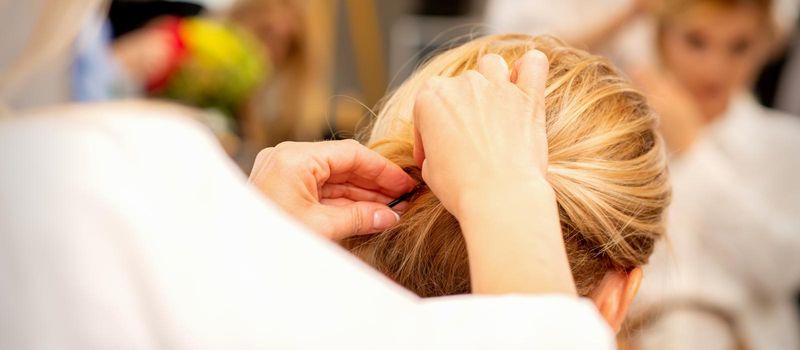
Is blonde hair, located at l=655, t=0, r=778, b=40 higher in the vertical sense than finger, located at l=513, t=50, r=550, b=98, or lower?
lower

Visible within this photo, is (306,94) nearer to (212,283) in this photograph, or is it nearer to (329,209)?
(329,209)

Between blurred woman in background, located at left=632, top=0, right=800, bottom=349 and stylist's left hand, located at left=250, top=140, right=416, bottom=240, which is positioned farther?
blurred woman in background, located at left=632, top=0, right=800, bottom=349

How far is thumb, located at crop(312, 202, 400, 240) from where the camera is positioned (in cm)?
68

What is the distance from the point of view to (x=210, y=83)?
1.74 meters

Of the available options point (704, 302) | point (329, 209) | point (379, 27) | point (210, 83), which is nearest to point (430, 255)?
point (329, 209)

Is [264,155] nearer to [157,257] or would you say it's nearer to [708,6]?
[157,257]

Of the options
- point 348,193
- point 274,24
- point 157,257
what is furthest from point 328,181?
point 274,24

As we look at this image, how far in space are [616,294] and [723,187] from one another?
1002mm

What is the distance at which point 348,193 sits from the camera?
718 mm

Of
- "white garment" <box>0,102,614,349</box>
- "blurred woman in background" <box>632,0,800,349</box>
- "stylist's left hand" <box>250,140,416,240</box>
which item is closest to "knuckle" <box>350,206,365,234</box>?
"stylist's left hand" <box>250,140,416,240</box>

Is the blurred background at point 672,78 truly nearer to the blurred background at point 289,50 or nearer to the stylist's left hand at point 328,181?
the blurred background at point 289,50

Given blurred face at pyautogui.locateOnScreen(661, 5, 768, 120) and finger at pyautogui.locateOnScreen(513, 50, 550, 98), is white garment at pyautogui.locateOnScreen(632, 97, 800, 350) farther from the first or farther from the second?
finger at pyautogui.locateOnScreen(513, 50, 550, 98)

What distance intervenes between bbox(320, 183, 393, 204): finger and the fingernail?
→ 27 millimetres

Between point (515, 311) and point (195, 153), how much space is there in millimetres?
158
